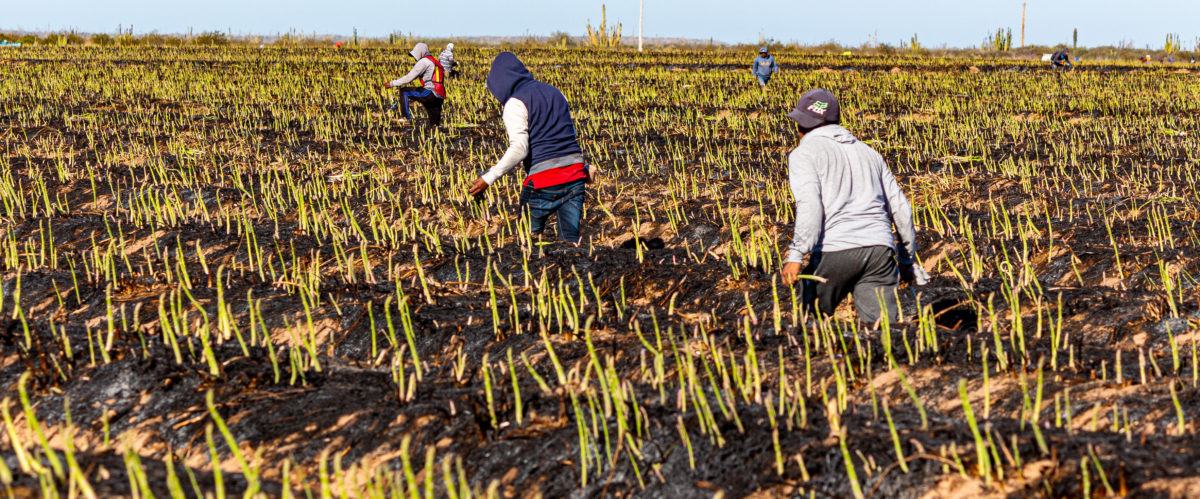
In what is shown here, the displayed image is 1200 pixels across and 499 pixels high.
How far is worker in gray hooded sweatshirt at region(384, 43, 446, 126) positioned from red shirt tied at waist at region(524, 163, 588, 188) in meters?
6.28

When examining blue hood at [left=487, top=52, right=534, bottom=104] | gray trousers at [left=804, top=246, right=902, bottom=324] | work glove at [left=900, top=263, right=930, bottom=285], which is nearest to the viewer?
gray trousers at [left=804, top=246, right=902, bottom=324]

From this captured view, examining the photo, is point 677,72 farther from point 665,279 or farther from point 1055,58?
point 665,279

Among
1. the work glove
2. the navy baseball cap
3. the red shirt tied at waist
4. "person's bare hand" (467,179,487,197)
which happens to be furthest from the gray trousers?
"person's bare hand" (467,179,487,197)

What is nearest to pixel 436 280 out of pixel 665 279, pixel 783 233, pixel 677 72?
pixel 665 279

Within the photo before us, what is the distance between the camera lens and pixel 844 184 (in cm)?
390

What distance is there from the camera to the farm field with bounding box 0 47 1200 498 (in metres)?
2.77

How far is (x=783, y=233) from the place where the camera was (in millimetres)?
6441

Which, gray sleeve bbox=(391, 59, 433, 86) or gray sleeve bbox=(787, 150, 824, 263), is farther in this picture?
gray sleeve bbox=(391, 59, 433, 86)

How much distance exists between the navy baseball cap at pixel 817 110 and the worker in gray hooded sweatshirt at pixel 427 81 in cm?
813

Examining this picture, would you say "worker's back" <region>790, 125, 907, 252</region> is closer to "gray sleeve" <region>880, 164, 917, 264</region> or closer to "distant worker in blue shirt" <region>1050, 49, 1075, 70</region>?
"gray sleeve" <region>880, 164, 917, 264</region>

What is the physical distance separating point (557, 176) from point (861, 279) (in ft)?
6.50

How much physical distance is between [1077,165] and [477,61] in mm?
18428

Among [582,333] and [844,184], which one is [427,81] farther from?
[844,184]

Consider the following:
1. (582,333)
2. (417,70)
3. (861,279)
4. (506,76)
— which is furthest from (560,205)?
(417,70)
